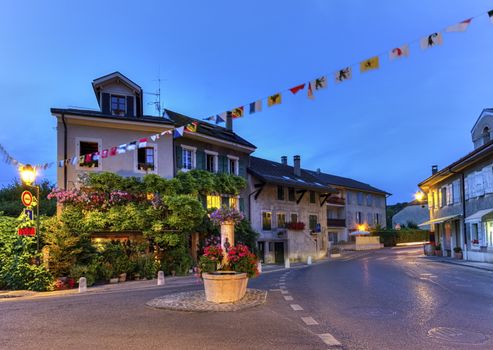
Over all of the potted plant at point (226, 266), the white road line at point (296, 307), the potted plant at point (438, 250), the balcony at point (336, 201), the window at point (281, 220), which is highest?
the balcony at point (336, 201)

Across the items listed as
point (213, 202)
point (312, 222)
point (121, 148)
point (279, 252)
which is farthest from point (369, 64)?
point (312, 222)

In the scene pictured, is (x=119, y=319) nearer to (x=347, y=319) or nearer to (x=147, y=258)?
(x=347, y=319)

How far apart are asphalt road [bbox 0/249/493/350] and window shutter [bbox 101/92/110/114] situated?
13061 millimetres

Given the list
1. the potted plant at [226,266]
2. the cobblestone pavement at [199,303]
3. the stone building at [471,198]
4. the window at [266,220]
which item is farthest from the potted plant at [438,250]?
the potted plant at [226,266]

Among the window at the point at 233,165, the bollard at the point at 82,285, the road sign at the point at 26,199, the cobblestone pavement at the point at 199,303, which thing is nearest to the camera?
the cobblestone pavement at the point at 199,303

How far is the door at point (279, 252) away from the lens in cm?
3362

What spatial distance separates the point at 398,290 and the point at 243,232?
15.7 metres

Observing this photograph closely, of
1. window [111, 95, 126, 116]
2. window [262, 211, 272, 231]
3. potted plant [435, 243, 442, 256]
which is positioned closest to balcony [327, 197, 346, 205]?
potted plant [435, 243, 442, 256]

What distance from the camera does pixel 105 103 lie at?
23.9m

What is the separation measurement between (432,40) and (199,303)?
7994 millimetres

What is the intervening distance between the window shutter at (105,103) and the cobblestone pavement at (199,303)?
14.1 metres

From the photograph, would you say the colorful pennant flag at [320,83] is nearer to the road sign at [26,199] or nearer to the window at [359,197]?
the road sign at [26,199]

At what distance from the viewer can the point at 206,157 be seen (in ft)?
90.4

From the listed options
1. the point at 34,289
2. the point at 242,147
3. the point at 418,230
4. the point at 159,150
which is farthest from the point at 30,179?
the point at 418,230
